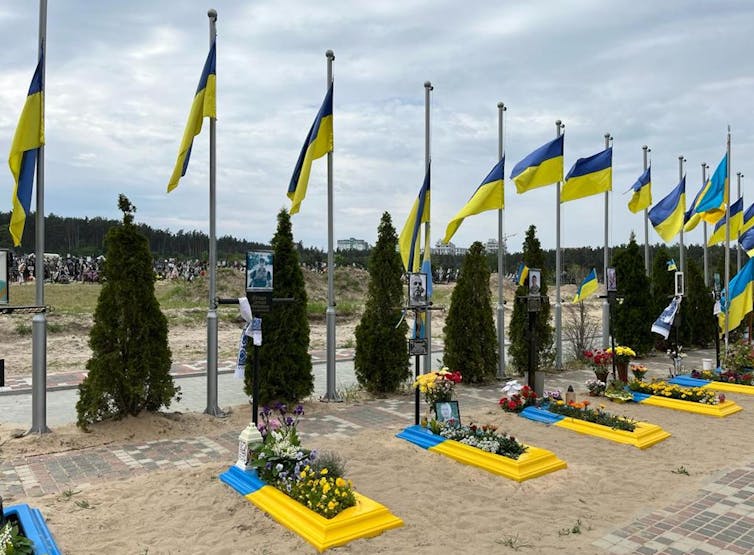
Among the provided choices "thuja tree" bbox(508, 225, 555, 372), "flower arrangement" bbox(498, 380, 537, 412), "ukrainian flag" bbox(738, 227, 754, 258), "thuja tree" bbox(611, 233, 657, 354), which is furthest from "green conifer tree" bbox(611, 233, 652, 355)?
"flower arrangement" bbox(498, 380, 537, 412)

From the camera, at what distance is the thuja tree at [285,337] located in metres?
A: 10.5

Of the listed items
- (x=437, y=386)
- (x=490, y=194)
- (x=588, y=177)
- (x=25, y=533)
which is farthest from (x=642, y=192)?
(x=25, y=533)

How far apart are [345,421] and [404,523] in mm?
4588

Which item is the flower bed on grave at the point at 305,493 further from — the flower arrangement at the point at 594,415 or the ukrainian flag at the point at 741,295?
the ukrainian flag at the point at 741,295

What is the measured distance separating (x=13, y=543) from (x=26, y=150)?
5.84 m

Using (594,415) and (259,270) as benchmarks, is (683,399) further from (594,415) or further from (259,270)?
(259,270)

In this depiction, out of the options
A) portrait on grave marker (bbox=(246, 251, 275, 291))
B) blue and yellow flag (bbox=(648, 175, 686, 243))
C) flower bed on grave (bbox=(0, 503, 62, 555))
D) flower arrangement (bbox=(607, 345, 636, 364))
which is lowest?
flower bed on grave (bbox=(0, 503, 62, 555))

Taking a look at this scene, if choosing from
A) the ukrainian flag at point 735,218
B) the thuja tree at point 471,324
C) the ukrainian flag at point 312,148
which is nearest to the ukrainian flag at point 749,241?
the ukrainian flag at point 735,218

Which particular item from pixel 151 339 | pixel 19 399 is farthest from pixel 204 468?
pixel 19 399

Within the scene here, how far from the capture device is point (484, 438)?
820 cm

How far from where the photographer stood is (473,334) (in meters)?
14.1

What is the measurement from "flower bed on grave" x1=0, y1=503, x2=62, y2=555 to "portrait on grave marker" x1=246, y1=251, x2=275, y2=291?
3.38 meters

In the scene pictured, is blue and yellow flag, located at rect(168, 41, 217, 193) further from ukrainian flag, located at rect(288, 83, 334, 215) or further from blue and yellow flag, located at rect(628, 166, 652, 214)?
blue and yellow flag, located at rect(628, 166, 652, 214)

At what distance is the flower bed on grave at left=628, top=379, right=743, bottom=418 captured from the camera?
1122 cm
